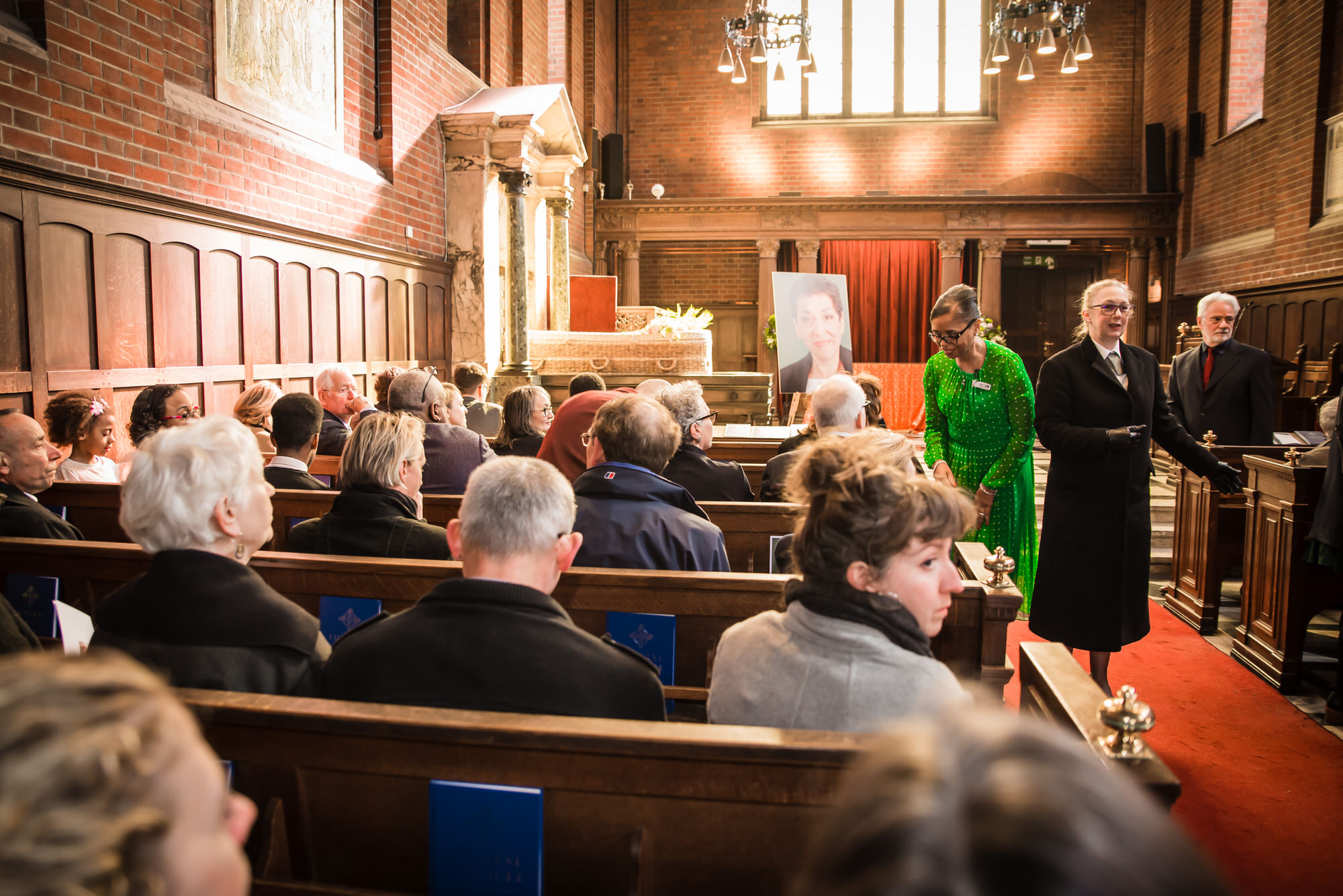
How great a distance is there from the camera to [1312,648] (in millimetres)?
3709

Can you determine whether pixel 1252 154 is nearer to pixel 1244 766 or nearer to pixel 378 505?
pixel 1244 766

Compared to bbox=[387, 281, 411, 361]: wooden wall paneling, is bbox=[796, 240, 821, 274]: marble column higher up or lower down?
higher up

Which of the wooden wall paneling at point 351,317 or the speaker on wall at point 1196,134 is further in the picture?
the speaker on wall at point 1196,134

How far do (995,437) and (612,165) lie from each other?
9.99 metres

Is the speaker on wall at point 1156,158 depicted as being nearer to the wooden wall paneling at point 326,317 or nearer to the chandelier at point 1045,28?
the chandelier at point 1045,28

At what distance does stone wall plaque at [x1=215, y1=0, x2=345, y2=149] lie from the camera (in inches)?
185

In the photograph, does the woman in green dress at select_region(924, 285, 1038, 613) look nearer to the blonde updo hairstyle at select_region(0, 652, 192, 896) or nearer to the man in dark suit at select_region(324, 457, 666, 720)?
the man in dark suit at select_region(324, 457, 666, 720)

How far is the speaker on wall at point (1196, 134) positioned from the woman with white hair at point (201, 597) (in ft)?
40.9

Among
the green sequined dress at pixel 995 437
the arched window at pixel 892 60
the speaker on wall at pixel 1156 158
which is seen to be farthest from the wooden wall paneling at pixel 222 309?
the speaker on wall at pixel 1156 158

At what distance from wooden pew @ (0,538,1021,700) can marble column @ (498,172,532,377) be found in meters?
5.63

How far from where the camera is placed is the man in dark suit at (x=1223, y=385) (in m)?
4.58

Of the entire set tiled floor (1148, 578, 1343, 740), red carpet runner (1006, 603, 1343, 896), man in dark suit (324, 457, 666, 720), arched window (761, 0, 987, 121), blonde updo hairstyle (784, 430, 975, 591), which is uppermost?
arched window (761, 0, 987, 121)

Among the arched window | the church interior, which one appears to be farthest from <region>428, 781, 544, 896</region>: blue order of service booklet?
the arched window

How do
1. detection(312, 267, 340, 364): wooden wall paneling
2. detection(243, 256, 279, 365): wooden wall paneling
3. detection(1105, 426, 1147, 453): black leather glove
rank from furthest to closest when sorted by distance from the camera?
detection(312, 267, 340, 364): wooden wall paneling, detection(243, 256, 279, 365): wooden wall paneling, detection(1105, 426, 1147, 453): black leather glove
